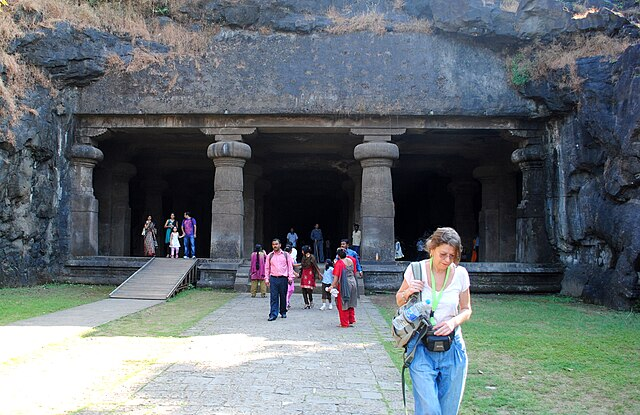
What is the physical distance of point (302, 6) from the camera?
1591 cm

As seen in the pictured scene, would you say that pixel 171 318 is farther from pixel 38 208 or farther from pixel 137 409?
pixel 38 208

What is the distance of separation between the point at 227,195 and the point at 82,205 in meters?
3.78

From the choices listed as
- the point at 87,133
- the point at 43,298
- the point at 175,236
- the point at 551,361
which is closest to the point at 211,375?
the point at 551,361

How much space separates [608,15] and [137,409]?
14209 millimetres

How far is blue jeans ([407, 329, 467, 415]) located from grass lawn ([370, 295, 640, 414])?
1555 mm

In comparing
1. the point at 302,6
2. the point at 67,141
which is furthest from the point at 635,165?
the point at 67,141

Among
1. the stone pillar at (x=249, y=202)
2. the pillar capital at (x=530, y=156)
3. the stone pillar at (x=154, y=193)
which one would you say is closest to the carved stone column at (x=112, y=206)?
the stone pillar at (x=154, y=193)

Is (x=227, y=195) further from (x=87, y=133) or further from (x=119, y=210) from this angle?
(x=119, y=210)

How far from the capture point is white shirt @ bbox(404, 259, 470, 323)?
387 cm

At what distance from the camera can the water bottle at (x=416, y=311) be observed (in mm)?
3764

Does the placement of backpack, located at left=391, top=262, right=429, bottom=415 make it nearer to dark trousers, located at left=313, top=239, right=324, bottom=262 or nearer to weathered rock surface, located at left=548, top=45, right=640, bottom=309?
weathered rock surface, located at left=548, top=45, right=640, bottom=309

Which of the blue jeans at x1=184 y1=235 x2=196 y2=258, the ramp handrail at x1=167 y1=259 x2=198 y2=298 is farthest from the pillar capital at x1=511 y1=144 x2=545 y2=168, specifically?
the blue jeans at x1=184 y1=235 x2=196 y2=258

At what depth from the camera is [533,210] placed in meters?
15.7

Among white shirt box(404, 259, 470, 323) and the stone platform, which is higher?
white shirt box(404, 259, 470, 323)
